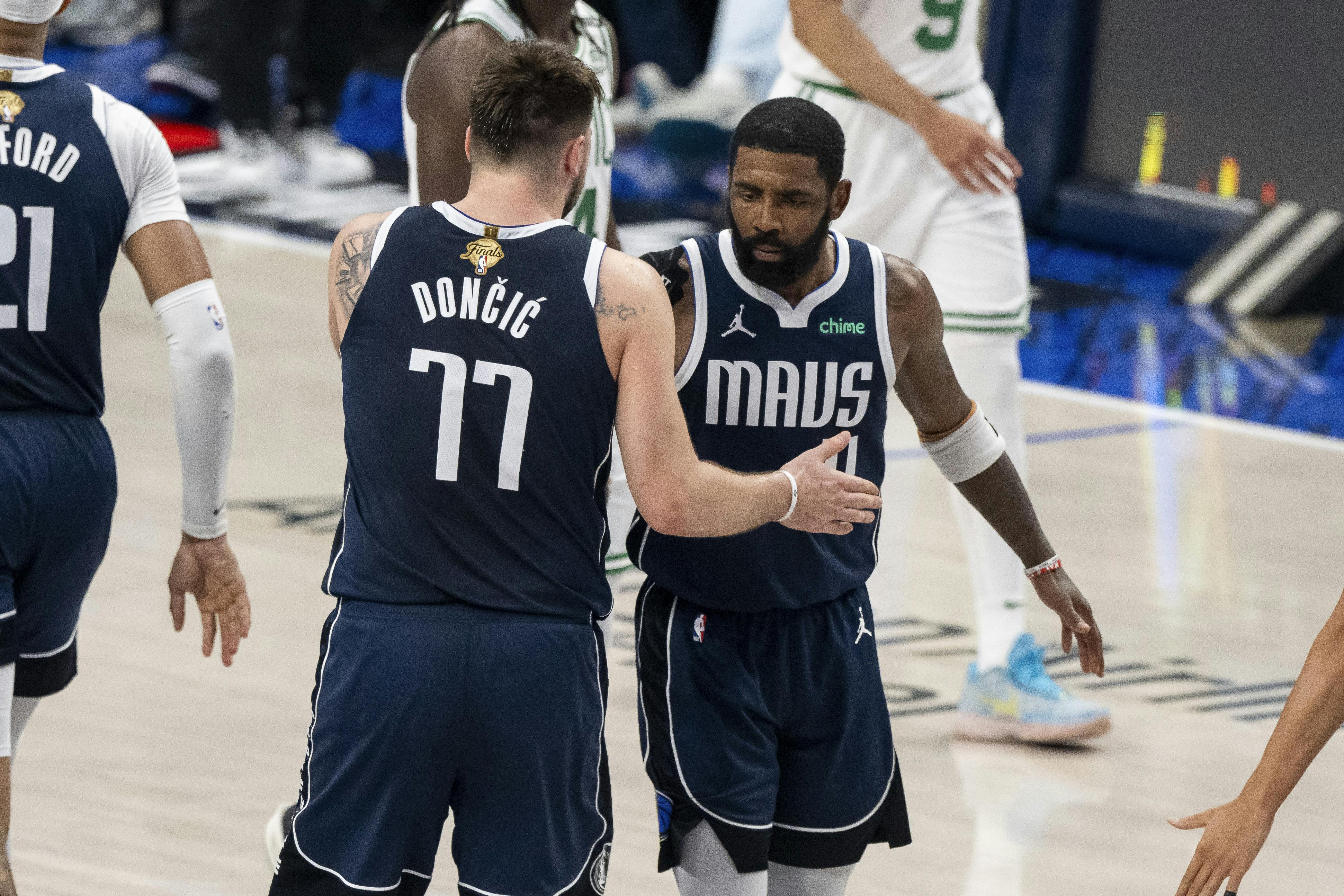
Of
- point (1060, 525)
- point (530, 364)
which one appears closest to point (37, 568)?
point (530, 364)

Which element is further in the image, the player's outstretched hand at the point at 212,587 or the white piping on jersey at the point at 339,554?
the player's outstretched hand at the point at 212,587

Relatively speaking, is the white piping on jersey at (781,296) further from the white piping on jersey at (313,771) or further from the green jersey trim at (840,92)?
the green jersey trim at (840,92)

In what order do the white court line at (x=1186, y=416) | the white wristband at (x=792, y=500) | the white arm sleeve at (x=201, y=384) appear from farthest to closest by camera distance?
the white court line at (x=1186, y=416), the white arm sleeve at (x=201, y=384), the white wristband at (x=792, y=500)

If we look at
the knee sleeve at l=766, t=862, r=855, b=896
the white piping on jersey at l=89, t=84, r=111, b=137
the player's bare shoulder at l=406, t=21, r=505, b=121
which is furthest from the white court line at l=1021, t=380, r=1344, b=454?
the white piping on jersey at l=89, t=84, r=111, b=137

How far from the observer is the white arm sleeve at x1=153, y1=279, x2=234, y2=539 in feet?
11.1

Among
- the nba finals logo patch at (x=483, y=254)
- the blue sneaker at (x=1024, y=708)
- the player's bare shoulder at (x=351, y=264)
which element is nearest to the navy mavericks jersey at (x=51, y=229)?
the player's bare shoulder at (x=351, y=264)

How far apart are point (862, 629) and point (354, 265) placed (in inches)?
41.3

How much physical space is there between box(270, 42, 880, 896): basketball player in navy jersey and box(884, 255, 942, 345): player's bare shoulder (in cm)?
43

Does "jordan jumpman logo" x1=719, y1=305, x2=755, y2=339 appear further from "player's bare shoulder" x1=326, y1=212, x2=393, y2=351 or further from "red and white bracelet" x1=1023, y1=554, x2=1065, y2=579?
"red and white bracelet" x1=1023, y1=554, x2=1065, y2=579

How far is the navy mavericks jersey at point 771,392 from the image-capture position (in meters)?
3.14

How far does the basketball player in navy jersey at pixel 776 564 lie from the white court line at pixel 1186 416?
16.6ft

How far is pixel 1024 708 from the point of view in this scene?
16.0 feet

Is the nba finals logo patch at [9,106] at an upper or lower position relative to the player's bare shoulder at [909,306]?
upper

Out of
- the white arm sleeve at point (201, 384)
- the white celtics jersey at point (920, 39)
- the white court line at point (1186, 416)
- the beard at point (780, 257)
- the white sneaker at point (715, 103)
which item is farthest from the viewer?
the white sneaker at point (715, 103)
